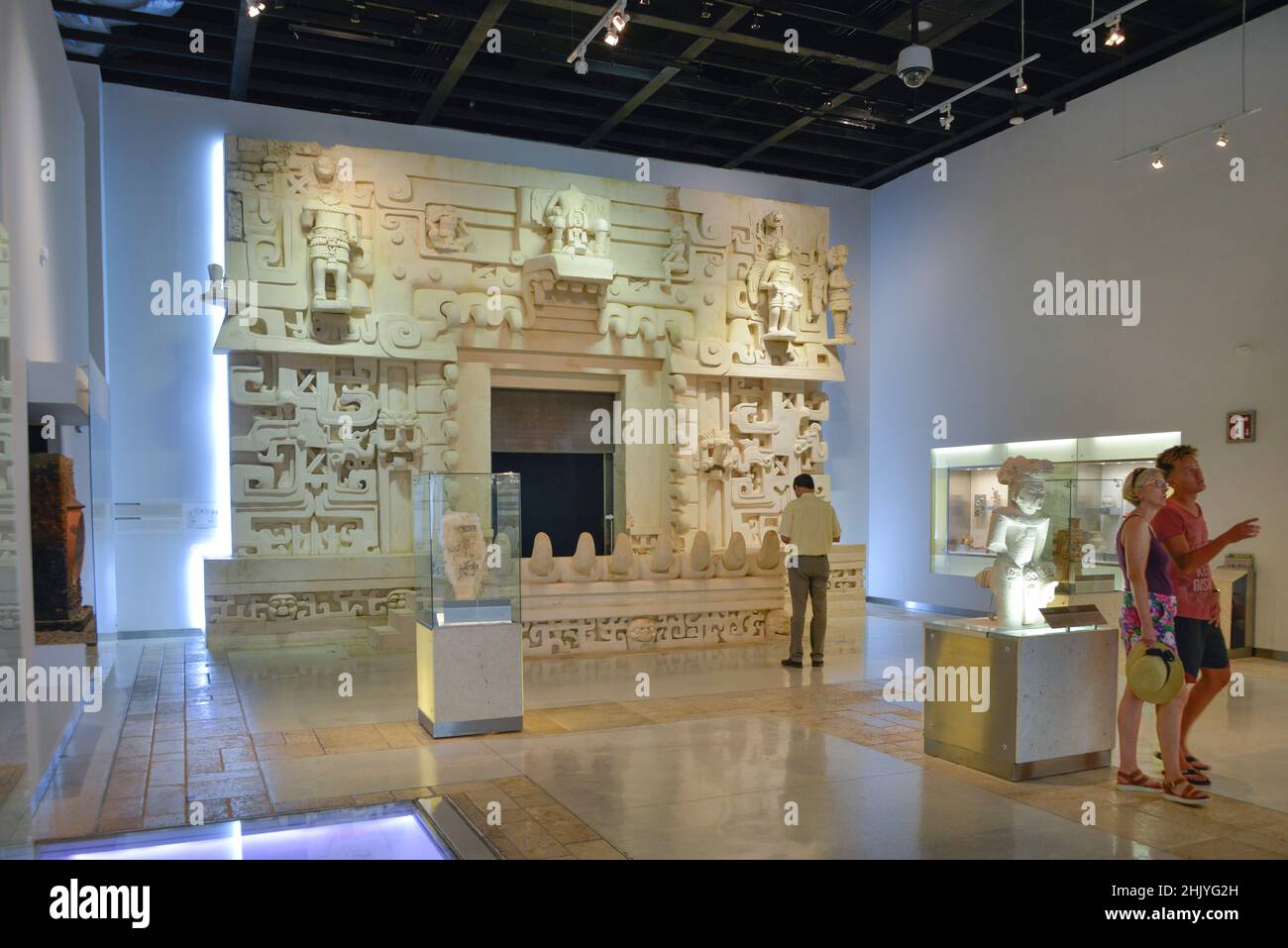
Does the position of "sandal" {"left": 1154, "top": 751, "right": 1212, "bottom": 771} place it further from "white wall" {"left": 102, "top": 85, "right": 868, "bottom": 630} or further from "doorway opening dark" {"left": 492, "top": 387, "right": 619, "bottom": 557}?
"white wall" {"left": 102, "top": 85, "right": 868, "bottom": 630}

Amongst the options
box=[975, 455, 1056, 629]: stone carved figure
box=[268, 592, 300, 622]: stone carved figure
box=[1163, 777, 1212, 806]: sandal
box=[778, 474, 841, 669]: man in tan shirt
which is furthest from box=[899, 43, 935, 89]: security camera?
box=[268, 592, 300, 622]: stone carved figure

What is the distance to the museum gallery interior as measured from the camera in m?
5.31

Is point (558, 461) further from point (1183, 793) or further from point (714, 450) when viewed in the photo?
point (1183, 793)

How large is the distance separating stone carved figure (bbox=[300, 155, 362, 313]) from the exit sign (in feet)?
31.8

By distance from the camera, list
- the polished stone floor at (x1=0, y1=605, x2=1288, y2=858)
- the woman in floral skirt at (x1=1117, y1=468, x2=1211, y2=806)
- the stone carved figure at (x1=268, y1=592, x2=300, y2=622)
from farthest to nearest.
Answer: the stone carved figure at (x1=268, y1=592, x2=300, y2=622), the woman in floral skirt at (x1=1117, y1=468, x2=1211, y2=806), the polished stone floor at (x1=0, y1=605, x2=1288, y2=858)

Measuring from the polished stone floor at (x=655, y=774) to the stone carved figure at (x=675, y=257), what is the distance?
6593mm

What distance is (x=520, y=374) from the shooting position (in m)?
12.9

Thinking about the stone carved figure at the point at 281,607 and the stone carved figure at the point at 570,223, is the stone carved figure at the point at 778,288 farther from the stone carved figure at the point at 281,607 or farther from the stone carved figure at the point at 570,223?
the stone carved figure at the point at 281,607

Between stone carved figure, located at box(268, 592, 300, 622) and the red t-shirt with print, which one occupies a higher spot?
the red t-shirt with print

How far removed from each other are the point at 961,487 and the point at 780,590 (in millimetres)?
4027

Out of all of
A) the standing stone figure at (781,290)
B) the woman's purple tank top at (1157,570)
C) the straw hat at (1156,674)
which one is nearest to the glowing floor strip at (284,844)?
the straw hat at (1156,674)

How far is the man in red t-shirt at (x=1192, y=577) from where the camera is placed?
5.21m

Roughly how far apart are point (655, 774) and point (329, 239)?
8006mm

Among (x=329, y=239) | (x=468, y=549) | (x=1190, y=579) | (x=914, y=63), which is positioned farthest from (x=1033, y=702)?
(x=329, y=239)
